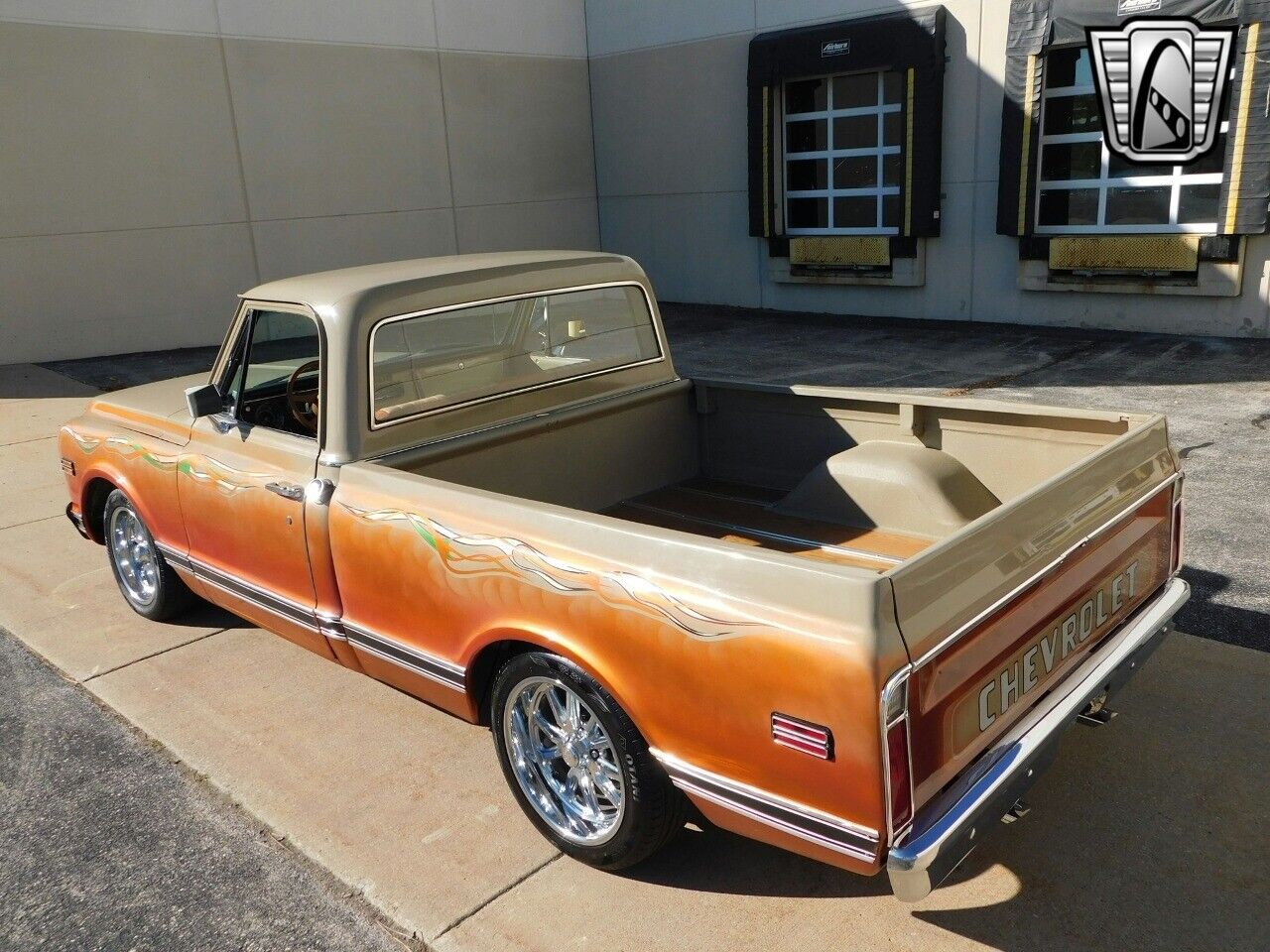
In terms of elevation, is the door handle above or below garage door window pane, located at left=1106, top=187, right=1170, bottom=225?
below

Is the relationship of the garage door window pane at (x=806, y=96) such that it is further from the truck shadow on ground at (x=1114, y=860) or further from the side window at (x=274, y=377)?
the truck shadow on ground at (x=1114, y=860)

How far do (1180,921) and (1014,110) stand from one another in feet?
36.1

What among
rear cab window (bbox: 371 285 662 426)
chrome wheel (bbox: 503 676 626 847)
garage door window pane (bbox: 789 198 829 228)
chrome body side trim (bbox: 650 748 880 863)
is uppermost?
garage door window pane (bbox: 789 198 829 228)

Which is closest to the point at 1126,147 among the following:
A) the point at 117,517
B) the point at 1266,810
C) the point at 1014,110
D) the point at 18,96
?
the point at 1014,110

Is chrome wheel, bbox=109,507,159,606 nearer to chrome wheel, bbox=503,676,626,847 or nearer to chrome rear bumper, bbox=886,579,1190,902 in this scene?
chrome wheel, bbox=503,676,626,847

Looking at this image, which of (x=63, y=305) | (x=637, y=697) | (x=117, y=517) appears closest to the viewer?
(x=637, y=697)

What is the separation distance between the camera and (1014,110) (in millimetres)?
12023

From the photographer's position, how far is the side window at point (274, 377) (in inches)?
171

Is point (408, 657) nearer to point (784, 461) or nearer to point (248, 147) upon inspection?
point (784, 461)

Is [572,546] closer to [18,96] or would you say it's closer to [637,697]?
[637,697]

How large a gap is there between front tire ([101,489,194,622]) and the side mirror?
0.86 metres

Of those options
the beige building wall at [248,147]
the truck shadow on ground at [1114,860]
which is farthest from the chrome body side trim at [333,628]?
the beige building wall at [248,147]

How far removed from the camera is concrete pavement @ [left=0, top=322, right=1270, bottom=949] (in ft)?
9.58

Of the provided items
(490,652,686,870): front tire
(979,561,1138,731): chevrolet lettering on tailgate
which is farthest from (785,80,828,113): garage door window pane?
(490,652,686,870): front tire
